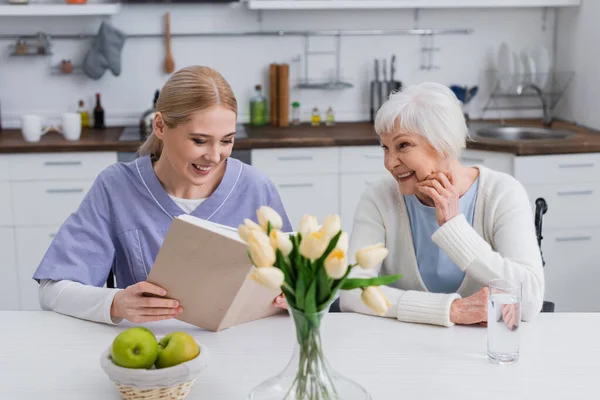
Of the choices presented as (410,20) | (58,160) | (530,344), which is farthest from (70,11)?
(530,344)

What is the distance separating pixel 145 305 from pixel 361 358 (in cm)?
46

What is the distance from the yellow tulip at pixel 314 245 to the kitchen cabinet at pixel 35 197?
8.56 ft

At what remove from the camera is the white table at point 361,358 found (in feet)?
5.24

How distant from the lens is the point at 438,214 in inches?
83.3

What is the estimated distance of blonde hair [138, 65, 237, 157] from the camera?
6.91 feet

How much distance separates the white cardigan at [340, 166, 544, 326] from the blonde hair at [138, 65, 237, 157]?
1.53ft

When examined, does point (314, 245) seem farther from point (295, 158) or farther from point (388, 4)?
point (388, 4)

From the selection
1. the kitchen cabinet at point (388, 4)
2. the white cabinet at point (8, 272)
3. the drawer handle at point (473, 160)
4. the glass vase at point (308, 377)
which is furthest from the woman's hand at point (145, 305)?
the kitchen cabinet at point (388, 4)

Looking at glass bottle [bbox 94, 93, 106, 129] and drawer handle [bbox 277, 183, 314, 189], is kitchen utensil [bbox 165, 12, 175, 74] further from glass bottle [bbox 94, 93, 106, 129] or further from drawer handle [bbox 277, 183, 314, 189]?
drawer handle [bbox 277, 183, 314, 189]

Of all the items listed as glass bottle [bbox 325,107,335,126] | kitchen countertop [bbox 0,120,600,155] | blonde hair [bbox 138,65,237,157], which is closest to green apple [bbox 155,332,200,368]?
blonde hair [bbox 138,65,237,157]

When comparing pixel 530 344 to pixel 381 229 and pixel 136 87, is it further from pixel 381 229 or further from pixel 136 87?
pixel 136 87

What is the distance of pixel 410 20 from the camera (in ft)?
14.6

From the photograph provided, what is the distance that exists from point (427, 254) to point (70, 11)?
247 cm

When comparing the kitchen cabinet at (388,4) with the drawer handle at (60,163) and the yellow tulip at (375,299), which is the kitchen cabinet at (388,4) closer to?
the drawer handle at (60,163)
